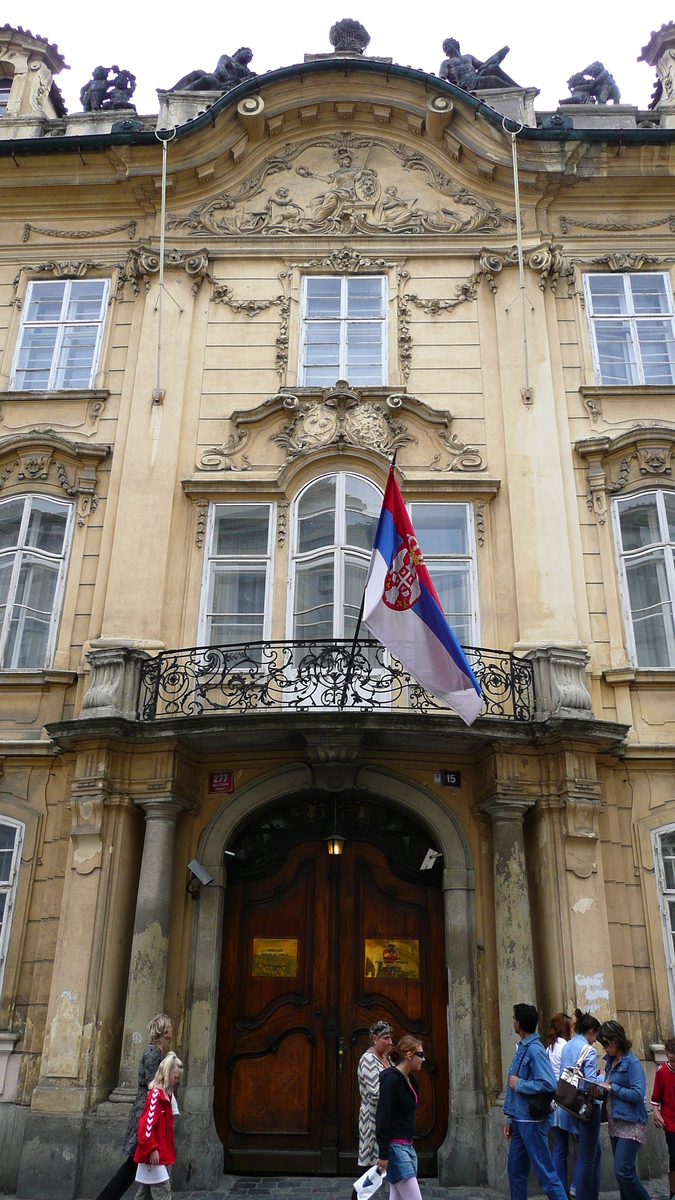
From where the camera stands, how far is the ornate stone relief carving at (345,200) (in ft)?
41.4

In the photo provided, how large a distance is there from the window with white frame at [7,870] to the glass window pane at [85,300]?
6646 millimetres

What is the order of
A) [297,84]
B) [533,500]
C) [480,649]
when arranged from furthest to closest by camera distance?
[297,84], [533,500], [480,649]

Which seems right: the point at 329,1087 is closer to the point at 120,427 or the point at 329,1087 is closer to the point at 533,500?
the point at 533,500

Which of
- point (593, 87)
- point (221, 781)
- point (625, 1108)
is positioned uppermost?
point (593, 87)

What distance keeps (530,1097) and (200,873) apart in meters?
4.12

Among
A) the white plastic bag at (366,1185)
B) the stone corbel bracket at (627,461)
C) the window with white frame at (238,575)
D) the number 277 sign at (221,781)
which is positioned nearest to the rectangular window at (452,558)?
the stone corbel bracket at (627,461)

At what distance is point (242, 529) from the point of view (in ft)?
36.4

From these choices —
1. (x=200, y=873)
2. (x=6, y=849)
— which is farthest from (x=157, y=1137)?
(x=6, y=849)

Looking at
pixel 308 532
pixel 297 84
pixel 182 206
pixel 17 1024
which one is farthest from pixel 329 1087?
pixel 297 84

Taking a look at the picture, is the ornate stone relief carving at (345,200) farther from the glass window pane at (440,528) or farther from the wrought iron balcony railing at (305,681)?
the wrought iron balcony railing at (305,681)

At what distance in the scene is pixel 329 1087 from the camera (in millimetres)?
9164

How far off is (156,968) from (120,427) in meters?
6.32

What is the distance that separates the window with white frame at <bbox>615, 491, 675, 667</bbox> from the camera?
33.9ft

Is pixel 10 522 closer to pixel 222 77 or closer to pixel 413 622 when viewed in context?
pixel 413 622
